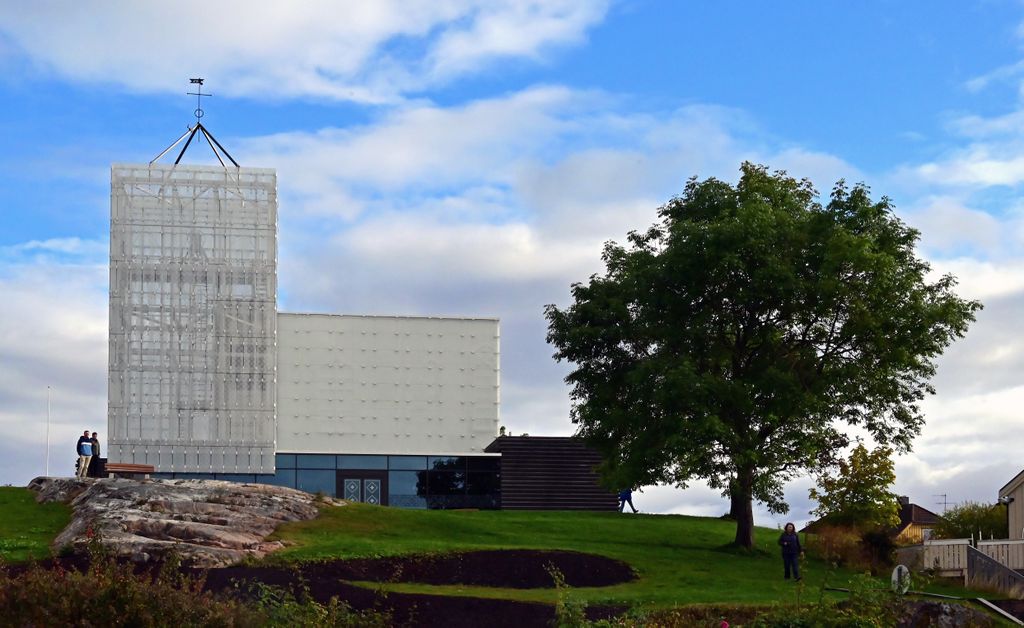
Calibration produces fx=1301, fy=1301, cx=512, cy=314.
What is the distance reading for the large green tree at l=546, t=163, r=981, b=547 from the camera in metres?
38.9

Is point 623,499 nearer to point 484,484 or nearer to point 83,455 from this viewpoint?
point 484,484

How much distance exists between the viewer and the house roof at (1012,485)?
47.8m

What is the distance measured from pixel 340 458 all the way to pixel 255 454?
424 cm

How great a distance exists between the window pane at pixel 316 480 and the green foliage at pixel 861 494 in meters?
22.9

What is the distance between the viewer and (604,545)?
38062 mm

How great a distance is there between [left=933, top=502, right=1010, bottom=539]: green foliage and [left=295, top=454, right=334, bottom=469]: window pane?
26.4 m

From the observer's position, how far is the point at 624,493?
58281mm

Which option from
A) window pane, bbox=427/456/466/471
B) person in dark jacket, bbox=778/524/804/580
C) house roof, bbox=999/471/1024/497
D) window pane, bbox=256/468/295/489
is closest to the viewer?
person in dark jacket, bbox=778/524/804/580

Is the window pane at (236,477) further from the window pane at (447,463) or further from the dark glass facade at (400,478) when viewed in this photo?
the window pane at (447,463)

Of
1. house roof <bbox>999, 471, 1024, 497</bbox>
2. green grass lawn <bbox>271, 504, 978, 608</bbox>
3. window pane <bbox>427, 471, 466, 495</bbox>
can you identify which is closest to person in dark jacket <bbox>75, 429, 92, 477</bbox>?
green grass lawn <bbox>271, 504, 978, 608</bbox>

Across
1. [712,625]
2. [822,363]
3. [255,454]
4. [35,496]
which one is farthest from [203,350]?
[712,625]

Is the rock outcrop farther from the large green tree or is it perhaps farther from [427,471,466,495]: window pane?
[427,471,466,495]: window pane

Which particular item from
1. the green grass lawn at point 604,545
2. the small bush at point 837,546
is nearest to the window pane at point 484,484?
the green grass lawn at point 604,545

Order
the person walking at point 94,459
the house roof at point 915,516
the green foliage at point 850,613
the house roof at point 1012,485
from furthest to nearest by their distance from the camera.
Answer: the house roof at point 915,516
the house roof at point 1012,485
the person walking at point 94,459
the green foliage at point 850,613
